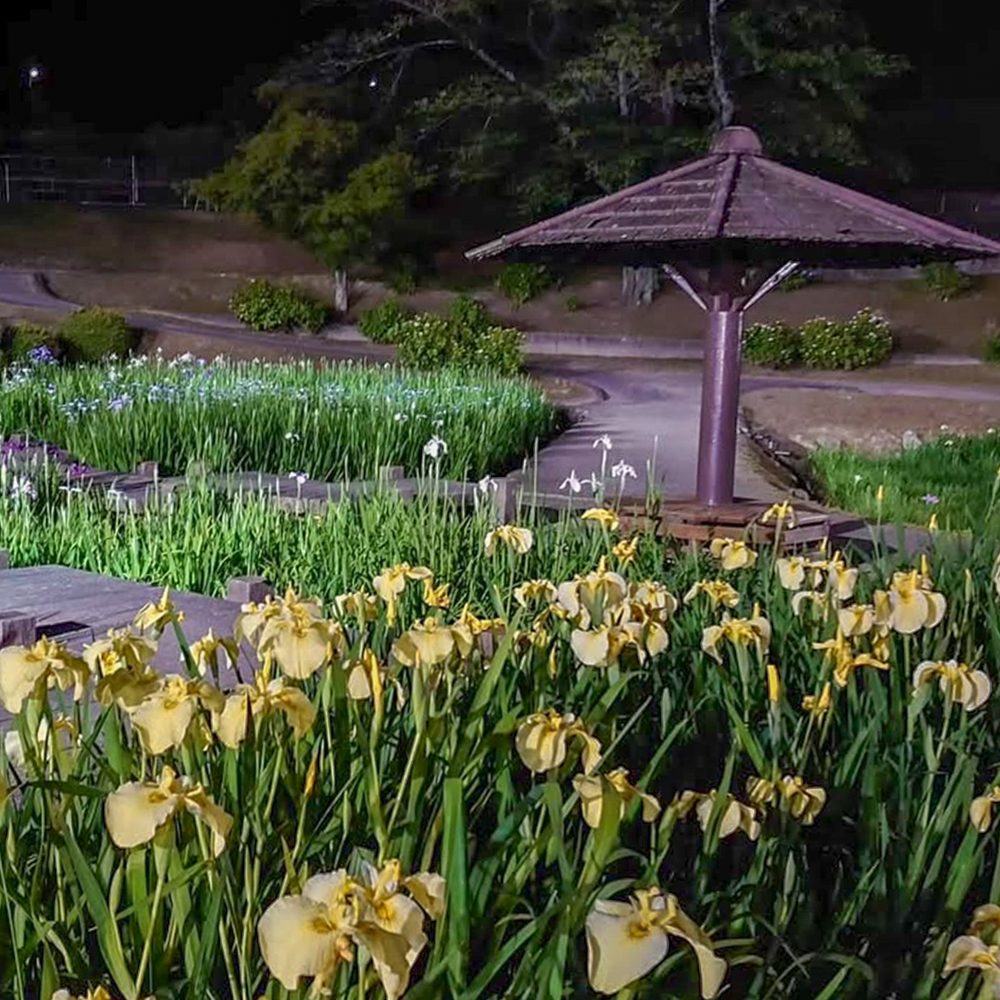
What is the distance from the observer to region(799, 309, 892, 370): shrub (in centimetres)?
1605

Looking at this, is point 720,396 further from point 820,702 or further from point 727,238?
point 820,702

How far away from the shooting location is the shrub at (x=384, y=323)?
701 inches

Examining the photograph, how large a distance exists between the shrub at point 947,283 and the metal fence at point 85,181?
14.1m

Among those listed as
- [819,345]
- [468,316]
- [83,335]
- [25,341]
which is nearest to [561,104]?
[468,316]

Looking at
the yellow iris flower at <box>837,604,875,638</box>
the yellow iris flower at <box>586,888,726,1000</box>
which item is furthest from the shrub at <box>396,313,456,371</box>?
the yellow iris flower at <box>586,888,726,1000</box>

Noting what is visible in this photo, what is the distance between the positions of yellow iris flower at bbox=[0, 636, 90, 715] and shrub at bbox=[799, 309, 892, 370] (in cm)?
1532

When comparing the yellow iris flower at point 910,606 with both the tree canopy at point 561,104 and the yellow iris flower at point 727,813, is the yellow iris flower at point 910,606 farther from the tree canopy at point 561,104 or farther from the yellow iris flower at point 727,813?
the tree canopy at point 561,104

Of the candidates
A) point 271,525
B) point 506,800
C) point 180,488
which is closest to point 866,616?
point 506,800

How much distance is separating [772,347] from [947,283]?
15.1ft

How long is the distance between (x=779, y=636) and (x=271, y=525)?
2264 mm

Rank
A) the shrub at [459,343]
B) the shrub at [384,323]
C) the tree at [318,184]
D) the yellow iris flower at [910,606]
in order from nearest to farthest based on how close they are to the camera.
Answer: the yellow iris flower at [910,606]
the shrub at [459,343]
the shrub at [384,323]
the tree at [318,184]

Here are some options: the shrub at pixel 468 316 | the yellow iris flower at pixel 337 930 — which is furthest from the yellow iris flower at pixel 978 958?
the shrub at pixel 468 316

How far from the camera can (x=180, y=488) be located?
502 centimetres

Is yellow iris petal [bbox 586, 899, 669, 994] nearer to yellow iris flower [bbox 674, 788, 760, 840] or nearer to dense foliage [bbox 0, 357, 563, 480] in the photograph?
yellow iris flower [bbox 674, 788, 760, 840]
